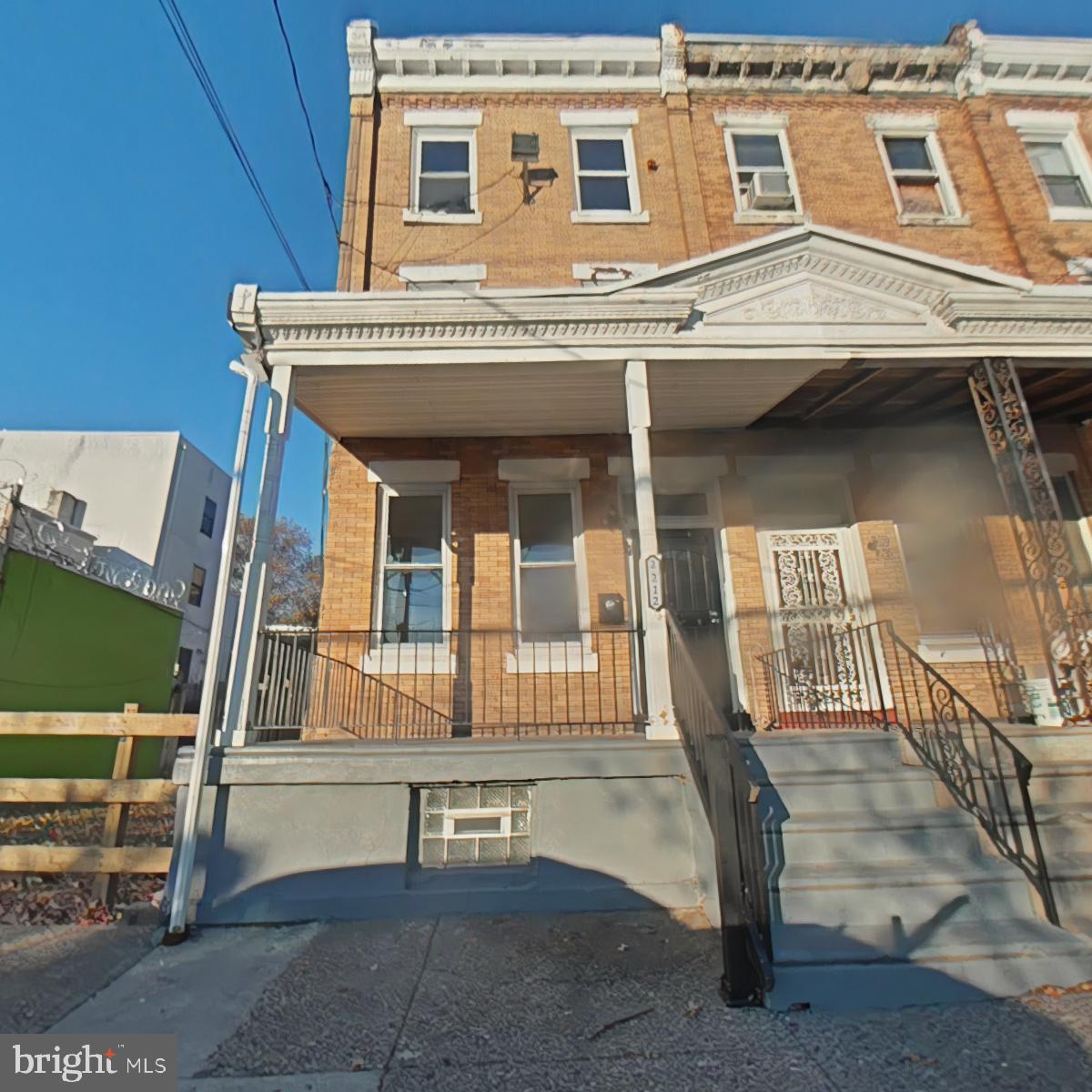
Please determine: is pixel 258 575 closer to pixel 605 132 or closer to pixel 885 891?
pixel 885 891

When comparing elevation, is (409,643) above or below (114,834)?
above

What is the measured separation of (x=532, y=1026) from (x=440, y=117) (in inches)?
403

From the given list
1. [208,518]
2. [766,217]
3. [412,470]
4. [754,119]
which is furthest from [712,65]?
[208,518]

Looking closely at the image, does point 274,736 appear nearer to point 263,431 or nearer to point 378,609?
point 378,609

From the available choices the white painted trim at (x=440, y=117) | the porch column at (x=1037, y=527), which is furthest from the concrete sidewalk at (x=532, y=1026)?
the white painted trim at (x=440, y=117)

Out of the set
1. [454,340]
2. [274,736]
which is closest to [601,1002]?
[274,736]

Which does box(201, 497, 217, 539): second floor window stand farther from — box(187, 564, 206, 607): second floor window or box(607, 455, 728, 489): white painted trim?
box(607, 455, 728, 489): white painted trim

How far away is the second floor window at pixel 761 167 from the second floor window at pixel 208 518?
22552 mm

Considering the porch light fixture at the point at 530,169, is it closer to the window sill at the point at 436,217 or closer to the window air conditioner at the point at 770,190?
the window sill at the point at 436,217

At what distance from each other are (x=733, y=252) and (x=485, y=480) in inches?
139

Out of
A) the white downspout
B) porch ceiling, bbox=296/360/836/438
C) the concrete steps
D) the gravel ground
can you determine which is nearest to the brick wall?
porch ceiling, bbox=296/360/836/438

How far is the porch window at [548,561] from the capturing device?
7074 millimetres

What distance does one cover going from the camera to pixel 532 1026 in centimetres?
288

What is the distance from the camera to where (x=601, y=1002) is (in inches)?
121
